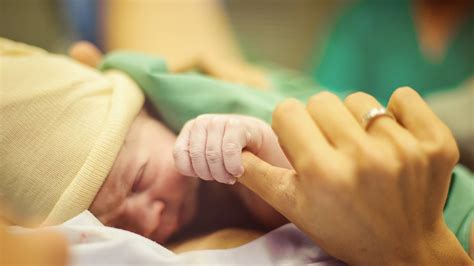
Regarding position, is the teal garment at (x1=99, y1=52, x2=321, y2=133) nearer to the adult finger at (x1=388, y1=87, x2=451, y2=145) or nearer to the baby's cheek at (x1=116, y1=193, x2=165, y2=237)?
the baby's cheek at (x1=116, y1=193, x2=165, y2=237)

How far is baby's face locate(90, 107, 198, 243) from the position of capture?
0.47m

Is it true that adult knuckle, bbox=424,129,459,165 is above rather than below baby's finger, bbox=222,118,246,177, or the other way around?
above

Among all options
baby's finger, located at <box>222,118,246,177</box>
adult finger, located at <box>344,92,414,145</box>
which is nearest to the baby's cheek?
baby's finger, located at <box>222,118,246,177</box>

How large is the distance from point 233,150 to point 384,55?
883 millimetres

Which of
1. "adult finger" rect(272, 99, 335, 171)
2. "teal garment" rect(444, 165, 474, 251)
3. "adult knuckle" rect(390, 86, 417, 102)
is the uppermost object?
"adult knuckle" rect(390, 86, 417, 102)

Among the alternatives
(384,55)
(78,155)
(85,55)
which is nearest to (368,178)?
(78,155)

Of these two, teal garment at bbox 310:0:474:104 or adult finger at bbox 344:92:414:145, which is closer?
adult finger at bbox 344:92:414:145

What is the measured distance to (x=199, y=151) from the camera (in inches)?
17.2

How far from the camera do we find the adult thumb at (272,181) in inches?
15.5

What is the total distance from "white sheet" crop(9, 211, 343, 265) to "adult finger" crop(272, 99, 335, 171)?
0.37 feet

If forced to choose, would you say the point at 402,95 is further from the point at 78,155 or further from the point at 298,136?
the point at 78,155

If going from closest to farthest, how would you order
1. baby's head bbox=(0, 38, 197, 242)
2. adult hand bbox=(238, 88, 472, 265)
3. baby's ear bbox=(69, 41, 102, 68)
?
adult hand bbox=(238, 88, 472, 265), baby's head bbox=(0, 38, 197, 242), baby's ear bbox=(69, 41, 102, 68)

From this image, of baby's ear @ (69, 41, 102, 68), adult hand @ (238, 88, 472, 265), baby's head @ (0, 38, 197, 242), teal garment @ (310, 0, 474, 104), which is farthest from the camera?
teal garment @ (310, 0, 474, 104)

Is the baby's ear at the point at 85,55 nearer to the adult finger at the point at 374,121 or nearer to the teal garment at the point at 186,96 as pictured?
the teal garment at the point at 186,96
